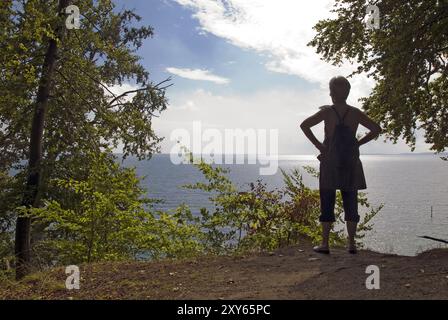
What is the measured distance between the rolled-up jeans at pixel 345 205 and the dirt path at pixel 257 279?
590 millimetres

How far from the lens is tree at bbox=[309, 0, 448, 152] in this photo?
8422mm

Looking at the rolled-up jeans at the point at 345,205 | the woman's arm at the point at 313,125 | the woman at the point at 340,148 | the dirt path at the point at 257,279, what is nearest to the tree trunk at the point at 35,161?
the dirt path at the point at 257,279

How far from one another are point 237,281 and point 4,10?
8.53 meters

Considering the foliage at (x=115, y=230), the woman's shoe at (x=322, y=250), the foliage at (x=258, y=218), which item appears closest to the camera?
the woman's shoe at (x=322, y=250)

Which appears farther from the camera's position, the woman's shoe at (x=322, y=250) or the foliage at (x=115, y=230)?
the foliage at (x=115, y=230)

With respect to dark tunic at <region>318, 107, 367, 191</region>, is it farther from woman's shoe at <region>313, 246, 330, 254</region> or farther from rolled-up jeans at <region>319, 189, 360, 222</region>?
woman's shoe at <region>313, 246, 330, 254</region>

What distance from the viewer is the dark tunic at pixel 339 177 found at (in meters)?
5.95

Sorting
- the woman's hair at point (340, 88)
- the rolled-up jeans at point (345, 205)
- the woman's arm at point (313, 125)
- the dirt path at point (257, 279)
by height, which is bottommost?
the dirt path at point (257, 279)

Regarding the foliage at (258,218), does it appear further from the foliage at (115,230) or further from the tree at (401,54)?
the tree at (401,54)

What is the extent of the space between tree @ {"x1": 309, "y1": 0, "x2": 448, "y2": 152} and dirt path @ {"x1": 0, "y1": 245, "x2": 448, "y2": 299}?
4.29m

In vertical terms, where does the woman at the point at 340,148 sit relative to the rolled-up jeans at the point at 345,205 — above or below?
above

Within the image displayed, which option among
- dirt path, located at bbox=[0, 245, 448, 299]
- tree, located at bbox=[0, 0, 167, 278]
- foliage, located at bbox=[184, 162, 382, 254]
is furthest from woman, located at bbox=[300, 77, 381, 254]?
tree, located at bbox=[0, 0, 167, 278]
